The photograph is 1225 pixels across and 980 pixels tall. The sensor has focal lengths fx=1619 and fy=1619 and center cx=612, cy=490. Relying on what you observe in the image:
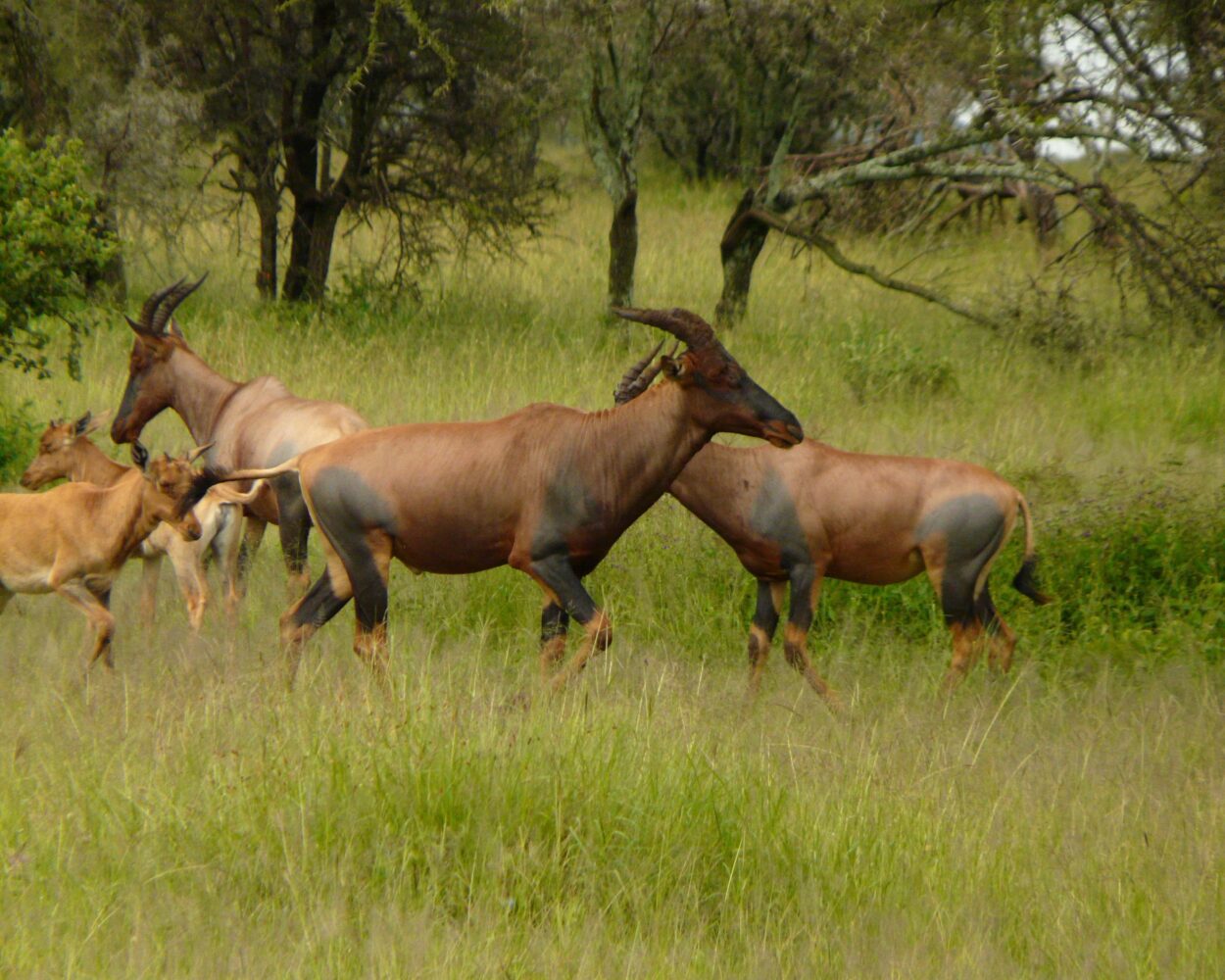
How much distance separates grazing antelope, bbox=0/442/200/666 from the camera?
784 centimetres

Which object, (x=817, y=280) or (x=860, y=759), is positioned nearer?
(x=860, y=759)

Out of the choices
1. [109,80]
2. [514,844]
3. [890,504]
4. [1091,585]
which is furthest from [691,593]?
[109,80]

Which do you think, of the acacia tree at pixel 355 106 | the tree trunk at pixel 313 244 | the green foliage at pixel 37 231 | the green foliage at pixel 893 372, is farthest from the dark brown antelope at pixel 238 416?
the tree trunk at pixel 313 244

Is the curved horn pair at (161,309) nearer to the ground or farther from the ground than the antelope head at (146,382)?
farther from the ground

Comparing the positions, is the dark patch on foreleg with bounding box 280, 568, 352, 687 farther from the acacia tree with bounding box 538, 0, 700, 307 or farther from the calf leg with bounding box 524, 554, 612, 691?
the acacia tree with bounding box 538, 0, 700, 307

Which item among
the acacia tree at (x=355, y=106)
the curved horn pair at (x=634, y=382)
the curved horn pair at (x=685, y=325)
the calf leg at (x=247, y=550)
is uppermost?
the acacia tree at (x=355, y=106)

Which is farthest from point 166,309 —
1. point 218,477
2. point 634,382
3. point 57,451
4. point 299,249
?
point 299,249

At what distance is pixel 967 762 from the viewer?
6.22 m

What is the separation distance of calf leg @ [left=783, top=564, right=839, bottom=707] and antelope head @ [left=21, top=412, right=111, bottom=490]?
185 inches

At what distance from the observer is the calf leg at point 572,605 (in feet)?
21.8

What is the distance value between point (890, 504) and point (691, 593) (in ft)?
5.19

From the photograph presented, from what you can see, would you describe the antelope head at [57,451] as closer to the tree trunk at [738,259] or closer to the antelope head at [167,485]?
the antelope head at [167,485]

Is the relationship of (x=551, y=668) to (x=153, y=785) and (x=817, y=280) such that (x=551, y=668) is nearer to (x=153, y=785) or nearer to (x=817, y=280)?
(x=153, y=785)

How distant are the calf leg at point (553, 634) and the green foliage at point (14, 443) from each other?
567cm
